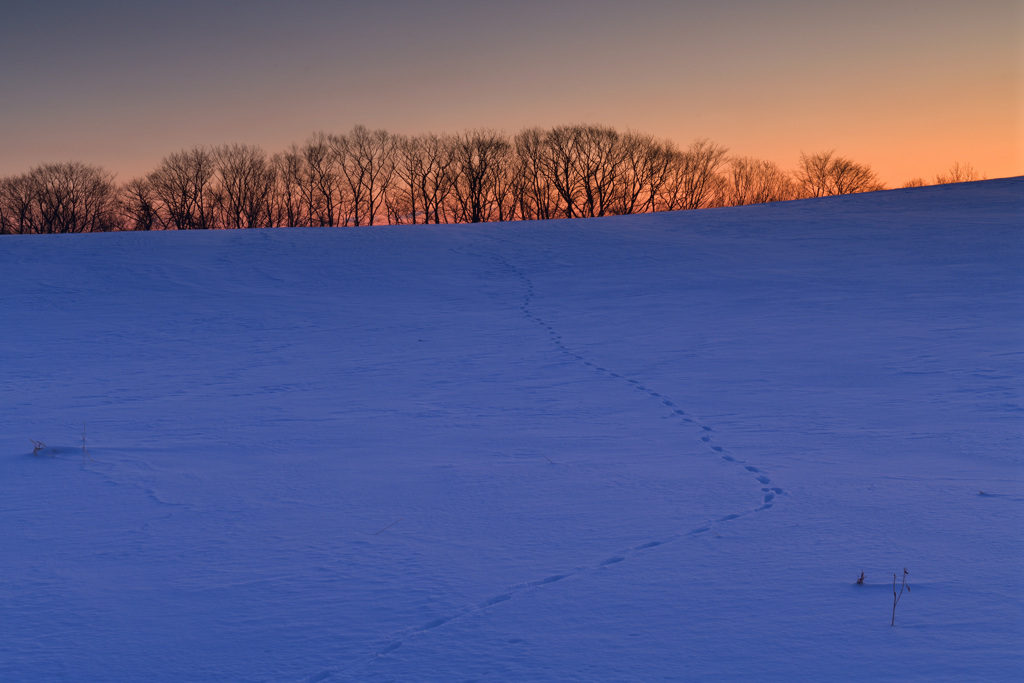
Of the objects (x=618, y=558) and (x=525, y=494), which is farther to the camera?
(x=525, y=494)

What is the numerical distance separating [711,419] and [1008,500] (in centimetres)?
194

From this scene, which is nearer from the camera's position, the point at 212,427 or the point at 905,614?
the point at 905,614

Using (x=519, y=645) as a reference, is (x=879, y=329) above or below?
above

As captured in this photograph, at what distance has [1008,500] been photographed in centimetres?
304

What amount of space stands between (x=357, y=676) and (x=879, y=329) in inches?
295

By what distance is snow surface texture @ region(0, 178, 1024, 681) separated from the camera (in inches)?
81.4

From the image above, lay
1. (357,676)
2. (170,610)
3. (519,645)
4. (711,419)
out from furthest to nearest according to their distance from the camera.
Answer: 1. (711,419)
2. (170,610)
3. (519,645)
4. (357,676)

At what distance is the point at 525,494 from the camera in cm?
334

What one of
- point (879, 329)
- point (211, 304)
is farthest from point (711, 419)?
point (211, 304)

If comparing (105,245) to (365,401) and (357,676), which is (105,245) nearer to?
(365,401)

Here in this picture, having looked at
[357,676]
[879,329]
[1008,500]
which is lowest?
[357,676]

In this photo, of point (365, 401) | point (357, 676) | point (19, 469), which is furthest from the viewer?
point (365, 401)

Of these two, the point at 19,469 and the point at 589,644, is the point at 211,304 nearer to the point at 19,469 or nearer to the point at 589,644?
the point at 19,469

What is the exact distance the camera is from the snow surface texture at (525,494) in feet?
6.78
